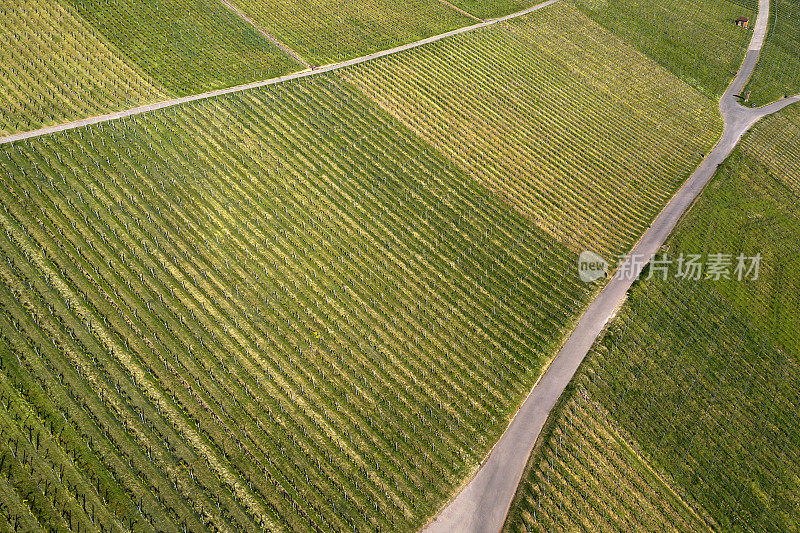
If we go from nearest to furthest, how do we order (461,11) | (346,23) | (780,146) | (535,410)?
(535,410) < (780,146) < (346,23) < (461,11)

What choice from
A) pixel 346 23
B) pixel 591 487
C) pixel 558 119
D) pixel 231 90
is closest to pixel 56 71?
pixel 231 90

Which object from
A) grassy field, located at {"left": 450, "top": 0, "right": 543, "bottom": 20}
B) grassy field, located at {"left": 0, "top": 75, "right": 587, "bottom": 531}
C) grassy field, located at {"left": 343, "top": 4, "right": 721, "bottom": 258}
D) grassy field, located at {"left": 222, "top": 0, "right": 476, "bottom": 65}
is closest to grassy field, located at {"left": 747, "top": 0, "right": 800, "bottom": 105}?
grassy field, located at {"left": 343, "top": 4, "right": 721, "bottom": 258}

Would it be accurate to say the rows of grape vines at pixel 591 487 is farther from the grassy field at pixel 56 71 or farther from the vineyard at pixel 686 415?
the grassy field at pixel 56 71

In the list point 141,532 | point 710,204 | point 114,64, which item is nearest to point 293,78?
point 114,64

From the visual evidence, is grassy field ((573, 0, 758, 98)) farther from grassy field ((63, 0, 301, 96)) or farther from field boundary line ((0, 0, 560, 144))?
grassy field ((63, 0, 301, 96))

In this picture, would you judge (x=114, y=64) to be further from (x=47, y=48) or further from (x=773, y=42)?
(x=773, y=42)

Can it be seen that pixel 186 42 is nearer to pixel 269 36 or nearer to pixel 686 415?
pixel 269 36
